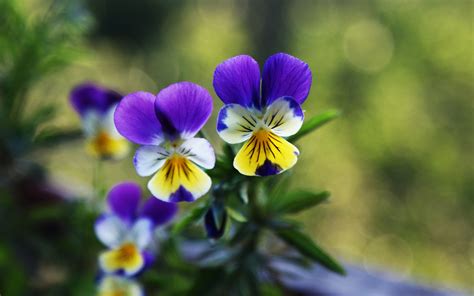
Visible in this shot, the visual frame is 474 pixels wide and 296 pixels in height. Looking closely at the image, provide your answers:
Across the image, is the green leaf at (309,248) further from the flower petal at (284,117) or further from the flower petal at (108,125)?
the flower petal at (108,125)

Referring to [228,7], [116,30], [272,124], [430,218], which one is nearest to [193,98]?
[272,124]

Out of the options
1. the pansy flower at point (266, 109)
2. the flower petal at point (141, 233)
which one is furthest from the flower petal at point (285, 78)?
the flower petal at point (141, 233)

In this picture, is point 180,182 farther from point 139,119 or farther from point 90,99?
point 90,99

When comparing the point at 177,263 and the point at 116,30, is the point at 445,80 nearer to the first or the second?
the point at 116,30

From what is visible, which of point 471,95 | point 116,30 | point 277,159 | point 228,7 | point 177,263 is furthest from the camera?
point 228,7

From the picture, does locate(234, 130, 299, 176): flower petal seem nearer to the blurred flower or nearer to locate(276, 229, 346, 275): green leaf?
locate(276, 229, 346, 275): green leaf

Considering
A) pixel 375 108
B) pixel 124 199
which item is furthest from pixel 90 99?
pixel 375 108

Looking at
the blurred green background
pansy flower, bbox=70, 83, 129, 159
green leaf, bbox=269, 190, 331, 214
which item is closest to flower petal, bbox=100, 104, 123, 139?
pansy flower, bbox=70, 83, 129, 159
